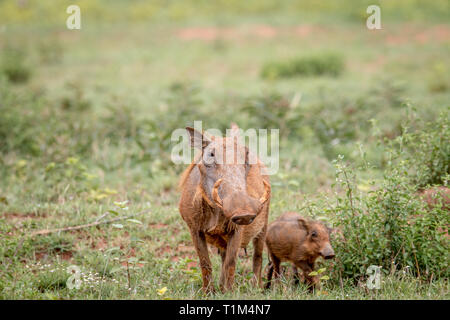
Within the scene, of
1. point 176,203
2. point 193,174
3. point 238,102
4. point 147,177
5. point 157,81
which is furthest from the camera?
point 157,81

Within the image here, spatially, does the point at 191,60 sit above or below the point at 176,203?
above

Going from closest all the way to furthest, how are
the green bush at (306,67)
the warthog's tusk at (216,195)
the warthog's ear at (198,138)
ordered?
the warthog's tusk at (216,195) < the warthog's ear at (198,138) < the green bush at (306,67)

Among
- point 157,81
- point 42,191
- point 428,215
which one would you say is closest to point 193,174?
point 428,215

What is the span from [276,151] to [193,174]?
12.3 feet

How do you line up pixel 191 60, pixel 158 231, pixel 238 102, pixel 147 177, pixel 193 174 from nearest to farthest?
pixel 193 174, pixel 158 231, pixel 147 177, pixel 238 102, pixel 191 60

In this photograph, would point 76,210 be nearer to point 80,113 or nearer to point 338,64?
point 80,113

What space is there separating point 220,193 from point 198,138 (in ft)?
2.17

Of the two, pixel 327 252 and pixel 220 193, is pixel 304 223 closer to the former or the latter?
pixel 327 252

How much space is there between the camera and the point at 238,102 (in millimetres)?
10953

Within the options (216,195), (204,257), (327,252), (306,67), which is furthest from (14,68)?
(327,252)

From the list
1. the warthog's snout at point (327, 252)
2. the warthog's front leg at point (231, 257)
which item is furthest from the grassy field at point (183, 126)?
the warthog's snout at point (327, 252)

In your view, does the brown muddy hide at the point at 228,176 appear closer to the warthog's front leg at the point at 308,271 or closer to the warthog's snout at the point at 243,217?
the warthog's snout at the point at 243,217

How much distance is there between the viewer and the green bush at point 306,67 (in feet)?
47.3

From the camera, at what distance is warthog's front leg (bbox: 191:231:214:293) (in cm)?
437
